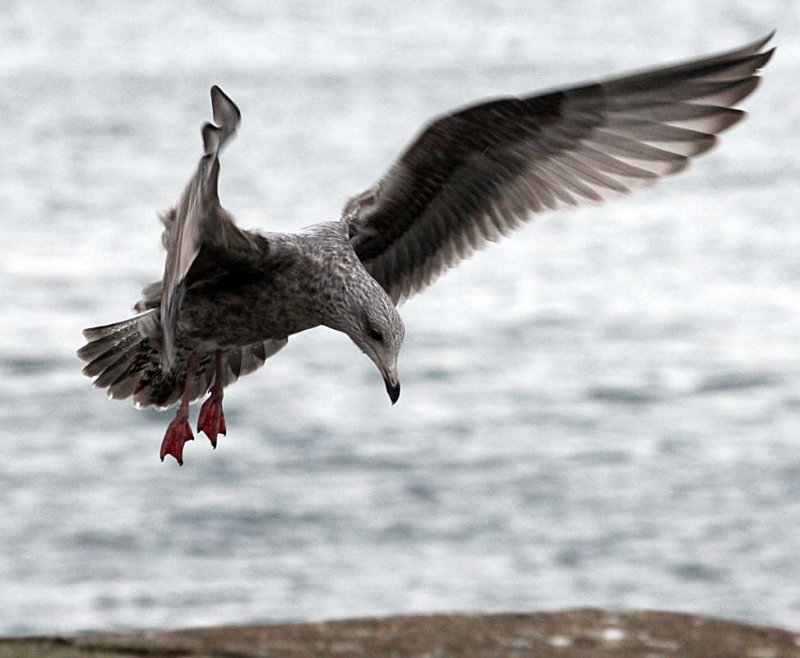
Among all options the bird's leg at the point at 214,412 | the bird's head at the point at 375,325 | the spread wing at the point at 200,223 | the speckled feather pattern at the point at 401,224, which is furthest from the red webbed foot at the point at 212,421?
the bird's head at the point at 375,325

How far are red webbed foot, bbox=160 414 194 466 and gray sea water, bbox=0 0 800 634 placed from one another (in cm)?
474

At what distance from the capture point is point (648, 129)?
532 cm

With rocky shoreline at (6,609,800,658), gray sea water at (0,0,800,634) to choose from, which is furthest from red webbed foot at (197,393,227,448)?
gray sea water at (0,0,800,634)

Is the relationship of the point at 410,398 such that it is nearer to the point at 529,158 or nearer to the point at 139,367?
the point at 139,367

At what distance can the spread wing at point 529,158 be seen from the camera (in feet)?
16.9

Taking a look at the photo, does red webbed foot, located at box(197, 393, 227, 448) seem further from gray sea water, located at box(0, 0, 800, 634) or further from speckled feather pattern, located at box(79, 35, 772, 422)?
gray sea water, located at box(0, 0, 800, 634)

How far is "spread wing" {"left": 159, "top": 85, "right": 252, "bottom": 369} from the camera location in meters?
4.25

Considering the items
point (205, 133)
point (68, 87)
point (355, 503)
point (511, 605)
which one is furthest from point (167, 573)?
point (68, 87)

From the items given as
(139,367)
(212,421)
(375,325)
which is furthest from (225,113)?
(139,367)

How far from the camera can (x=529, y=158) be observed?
5.61 meters

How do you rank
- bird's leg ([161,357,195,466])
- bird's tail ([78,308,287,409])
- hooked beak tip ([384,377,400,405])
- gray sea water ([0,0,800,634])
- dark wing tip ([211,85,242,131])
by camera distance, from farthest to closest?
gray sea water ([0,0,800,634]) → bird's tail ([78,308,287,409]) → bird's leg ([161,357,195,466]) → hooked beak tip ([384,377,400,405]) → dark wing tip ([211,85,242,131])

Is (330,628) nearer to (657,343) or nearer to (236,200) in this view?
(657,343)

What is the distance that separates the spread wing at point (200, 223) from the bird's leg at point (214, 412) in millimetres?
318

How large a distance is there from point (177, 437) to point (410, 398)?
8046mm
